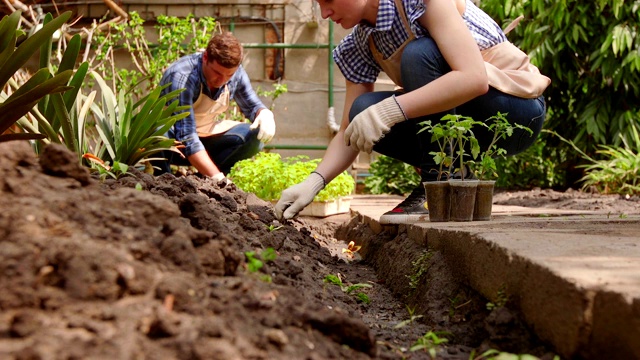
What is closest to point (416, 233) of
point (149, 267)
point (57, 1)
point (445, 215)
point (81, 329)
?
point (445, 215)

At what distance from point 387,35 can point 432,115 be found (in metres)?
0.39

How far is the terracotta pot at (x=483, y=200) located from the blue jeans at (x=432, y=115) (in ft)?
1.12

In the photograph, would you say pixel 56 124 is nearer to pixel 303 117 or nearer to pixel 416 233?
pixel 416 233

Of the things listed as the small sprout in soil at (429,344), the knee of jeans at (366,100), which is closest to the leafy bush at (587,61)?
the knee of jeans at (366,100)

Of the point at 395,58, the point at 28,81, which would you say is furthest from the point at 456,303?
the point at 28,81

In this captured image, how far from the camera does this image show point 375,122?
9.06 feet

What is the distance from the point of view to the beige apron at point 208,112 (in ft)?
15.7

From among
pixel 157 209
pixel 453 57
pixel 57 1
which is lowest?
pixel 157 209

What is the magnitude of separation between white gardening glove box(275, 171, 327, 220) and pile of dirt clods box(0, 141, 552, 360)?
131 cm

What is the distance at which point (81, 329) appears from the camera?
98 cm

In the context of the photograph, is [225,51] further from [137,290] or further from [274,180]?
[137,290]

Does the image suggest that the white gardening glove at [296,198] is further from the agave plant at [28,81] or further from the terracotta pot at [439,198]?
the agave plant at [28,81]

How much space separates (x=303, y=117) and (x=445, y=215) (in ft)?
18.5

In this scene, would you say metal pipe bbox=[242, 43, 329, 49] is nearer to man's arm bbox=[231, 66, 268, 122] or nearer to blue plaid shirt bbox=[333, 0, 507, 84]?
man's arm bbox=[231, 66, 268, 122]
